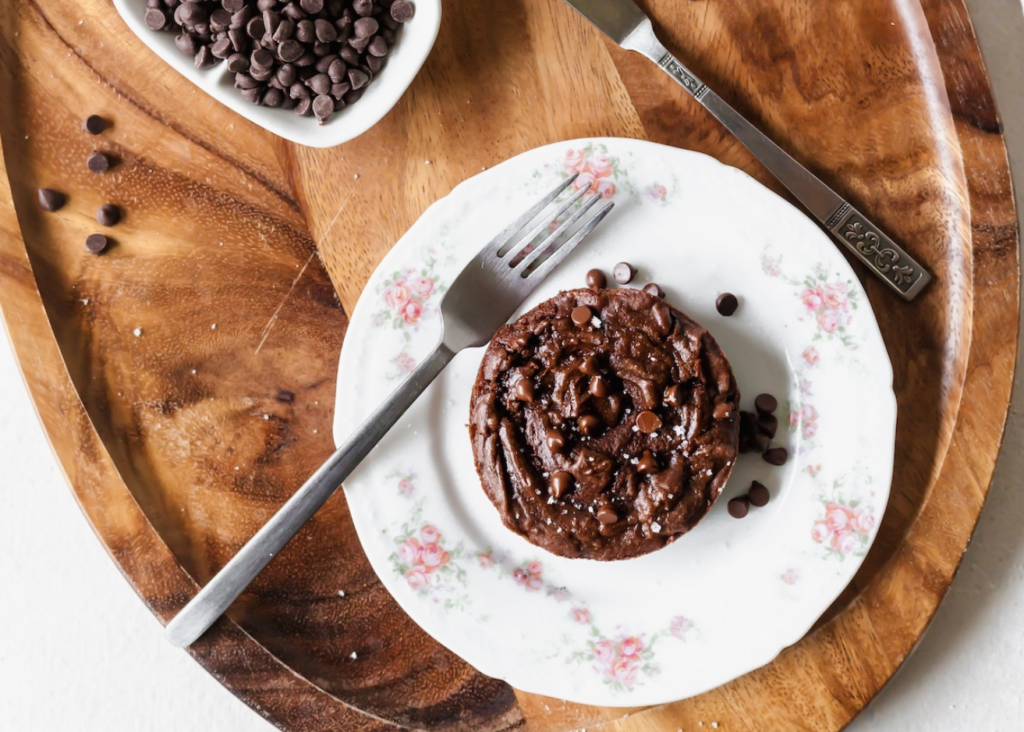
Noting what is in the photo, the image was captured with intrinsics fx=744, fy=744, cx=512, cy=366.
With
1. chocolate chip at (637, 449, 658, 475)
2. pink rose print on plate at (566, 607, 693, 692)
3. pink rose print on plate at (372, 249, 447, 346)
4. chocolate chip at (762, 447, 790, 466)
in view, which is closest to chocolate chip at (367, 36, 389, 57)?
pink rose print on plate at (372, 249, 447, 346)

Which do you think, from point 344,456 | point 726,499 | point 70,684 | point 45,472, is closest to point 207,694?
point 70,684

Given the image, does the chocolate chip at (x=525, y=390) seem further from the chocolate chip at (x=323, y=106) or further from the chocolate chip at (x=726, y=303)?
the chocolate chip at (x=323, y=106)

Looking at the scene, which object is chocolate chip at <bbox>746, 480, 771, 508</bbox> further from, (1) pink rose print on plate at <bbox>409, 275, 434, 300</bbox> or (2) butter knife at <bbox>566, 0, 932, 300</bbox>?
(1) pink rose print on plate at <bbox>409, 275, 434, 300</bbox>

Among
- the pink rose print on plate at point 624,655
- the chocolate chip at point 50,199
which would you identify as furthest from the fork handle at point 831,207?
the chocolate chip at point 50,199

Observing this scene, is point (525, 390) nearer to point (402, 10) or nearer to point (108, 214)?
point (402, 10)

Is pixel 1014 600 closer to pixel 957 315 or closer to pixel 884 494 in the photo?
pixel 884 494

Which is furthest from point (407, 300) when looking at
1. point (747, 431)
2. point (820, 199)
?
point (820, 199)
